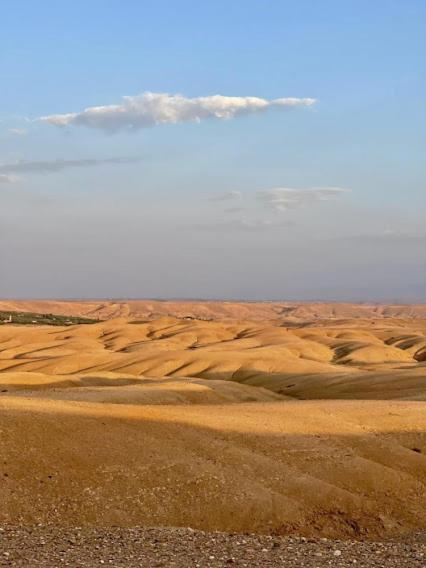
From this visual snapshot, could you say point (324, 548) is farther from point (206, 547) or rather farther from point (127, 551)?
point (127, 551)

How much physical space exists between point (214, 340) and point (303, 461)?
7823cm

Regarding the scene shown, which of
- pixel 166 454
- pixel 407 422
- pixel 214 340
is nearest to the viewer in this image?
pixel 166 454

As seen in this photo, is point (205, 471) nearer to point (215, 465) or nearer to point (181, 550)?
point (215, 465)

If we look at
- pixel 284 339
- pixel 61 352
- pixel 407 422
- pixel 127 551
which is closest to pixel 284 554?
pixel 127 551

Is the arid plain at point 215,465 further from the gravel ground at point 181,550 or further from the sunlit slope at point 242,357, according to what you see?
the sunlit slope at point 242,357

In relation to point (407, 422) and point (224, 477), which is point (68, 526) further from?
point (407, 422)

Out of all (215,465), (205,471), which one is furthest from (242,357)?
(205,471)

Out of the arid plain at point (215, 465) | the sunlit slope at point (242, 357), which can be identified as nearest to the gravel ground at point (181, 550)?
the arid plain at point (215, 465)

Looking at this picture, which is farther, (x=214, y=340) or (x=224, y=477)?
(x=214, y=340)

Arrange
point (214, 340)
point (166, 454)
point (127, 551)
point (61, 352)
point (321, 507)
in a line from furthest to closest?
point (214, 340) → point (61, 352) → point (166, 454) → point (321, 507) → point (127, 551)

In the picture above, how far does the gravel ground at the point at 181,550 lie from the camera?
14.2m

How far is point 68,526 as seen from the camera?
1733cm

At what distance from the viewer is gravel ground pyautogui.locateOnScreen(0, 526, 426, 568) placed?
14.2 metres

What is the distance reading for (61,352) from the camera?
77.4 meters
